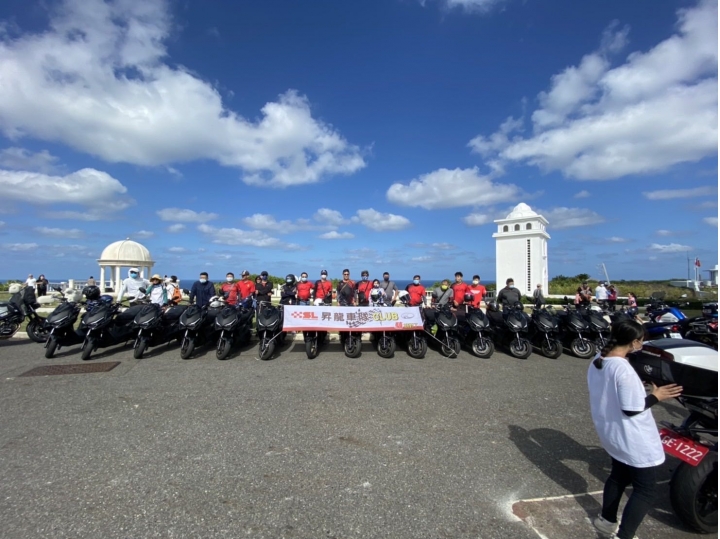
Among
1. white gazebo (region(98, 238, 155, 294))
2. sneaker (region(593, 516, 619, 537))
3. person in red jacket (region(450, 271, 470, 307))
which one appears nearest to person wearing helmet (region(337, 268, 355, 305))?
person in red jacket (region(450, 271, 470, 307))

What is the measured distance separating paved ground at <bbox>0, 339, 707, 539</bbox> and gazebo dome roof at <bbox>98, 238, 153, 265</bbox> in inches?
1063

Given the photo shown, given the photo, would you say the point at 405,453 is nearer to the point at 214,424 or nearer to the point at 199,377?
the point at 214,424

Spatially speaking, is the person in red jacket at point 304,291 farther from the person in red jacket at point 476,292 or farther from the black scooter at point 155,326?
the person in red jacket at point 476,292

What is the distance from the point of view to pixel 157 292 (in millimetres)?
9141

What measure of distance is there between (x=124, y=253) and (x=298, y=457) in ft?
106

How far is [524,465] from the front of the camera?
334 centimetres

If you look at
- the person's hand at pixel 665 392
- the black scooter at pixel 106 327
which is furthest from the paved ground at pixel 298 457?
the black scooter at pixel 106 327

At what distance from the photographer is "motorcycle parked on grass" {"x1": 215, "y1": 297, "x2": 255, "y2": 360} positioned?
7.21m

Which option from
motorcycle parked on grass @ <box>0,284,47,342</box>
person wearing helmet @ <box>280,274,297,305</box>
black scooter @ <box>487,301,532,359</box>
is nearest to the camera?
black scooter @ <box>487,301,532,359</box>

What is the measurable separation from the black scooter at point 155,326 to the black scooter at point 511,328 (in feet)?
21.3

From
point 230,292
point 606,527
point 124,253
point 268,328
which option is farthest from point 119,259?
point 606,527

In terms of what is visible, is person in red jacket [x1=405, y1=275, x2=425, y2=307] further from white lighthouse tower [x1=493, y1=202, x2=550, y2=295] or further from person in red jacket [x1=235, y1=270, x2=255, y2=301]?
white lighthouse tower [x1=493, y1=202, x2=550, y2=295]

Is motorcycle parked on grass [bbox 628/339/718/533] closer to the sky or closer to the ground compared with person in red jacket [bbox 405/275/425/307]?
closer to the ground

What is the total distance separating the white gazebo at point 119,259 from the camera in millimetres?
29438
